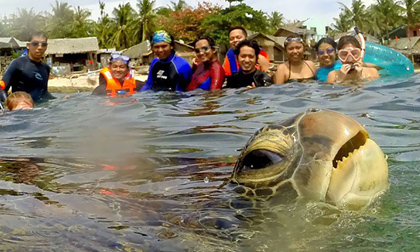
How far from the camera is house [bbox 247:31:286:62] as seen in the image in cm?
4047

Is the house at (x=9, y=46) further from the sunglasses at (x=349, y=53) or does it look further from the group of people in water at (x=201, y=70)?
the sunglasses at (x=349, y=53)

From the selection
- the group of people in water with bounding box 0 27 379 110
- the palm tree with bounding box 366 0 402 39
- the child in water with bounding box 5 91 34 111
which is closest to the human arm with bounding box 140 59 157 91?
the group of people in water with bounding box 0 27 379 110

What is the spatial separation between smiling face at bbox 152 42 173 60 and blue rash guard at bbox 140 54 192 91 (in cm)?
8

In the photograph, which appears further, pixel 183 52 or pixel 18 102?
pixel 183 52

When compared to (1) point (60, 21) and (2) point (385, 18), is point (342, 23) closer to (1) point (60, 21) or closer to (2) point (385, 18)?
(2) point (385, 18)

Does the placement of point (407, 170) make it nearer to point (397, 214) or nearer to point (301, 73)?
point (397, 214)

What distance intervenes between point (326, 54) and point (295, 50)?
672 millimetres

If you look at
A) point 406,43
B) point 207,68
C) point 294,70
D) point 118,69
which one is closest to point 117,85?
point 118,69

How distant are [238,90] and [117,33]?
51.6 meters

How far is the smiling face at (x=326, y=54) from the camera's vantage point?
855cm

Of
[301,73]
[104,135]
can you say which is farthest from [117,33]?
[104,135]

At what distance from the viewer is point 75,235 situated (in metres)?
1.71

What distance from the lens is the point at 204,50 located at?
8.69m

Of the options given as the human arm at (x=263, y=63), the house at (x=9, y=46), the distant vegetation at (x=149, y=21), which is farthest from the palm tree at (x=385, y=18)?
the human arm at (x=263, y=63)
